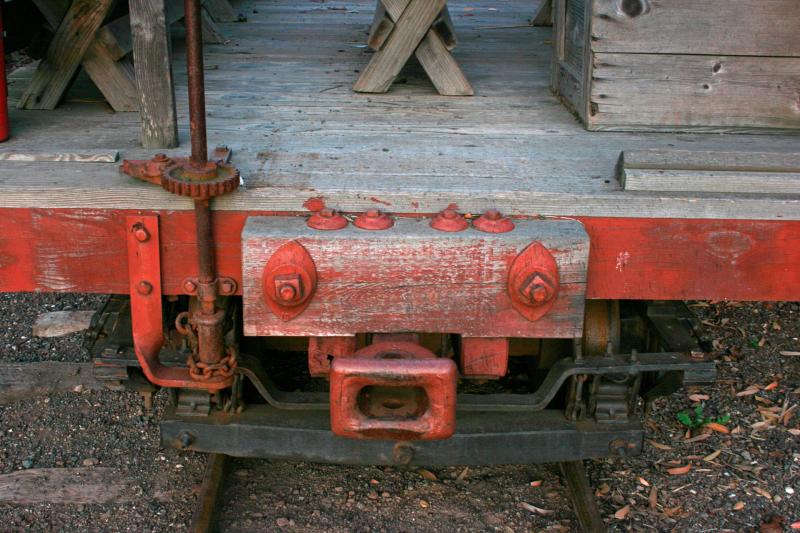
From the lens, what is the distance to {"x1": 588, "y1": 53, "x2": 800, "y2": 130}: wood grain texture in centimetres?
304

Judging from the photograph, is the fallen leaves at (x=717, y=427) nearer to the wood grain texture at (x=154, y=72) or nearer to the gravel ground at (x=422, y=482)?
the gravel ground at (x=422, y=482)

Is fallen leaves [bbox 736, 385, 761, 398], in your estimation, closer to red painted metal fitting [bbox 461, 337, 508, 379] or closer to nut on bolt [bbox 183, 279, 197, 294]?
red painted metal fitting [bbox 461, 337, 508, 379]

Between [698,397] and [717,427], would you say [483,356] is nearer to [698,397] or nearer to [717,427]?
[717,427]

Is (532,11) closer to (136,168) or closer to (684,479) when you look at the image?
(684,479)

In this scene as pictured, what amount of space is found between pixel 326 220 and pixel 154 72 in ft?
2.52

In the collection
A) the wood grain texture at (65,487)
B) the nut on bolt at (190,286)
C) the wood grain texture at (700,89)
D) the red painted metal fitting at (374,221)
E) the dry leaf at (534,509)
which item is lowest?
the wood grain texture at (65,487)

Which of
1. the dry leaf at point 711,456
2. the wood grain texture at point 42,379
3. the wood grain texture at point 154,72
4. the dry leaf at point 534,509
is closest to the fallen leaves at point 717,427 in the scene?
the dry leaf at point 711,456

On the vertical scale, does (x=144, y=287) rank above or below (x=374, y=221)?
below

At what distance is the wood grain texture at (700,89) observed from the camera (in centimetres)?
→ 304

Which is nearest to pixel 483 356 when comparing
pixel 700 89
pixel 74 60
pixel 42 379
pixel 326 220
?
pixel 326 220

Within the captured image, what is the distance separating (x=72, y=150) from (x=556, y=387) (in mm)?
1658

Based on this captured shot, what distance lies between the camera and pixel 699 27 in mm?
3020

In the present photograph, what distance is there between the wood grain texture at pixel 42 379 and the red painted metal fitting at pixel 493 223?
237 centimetres

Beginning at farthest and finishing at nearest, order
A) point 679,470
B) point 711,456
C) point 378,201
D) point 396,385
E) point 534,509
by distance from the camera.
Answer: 1. point 711,456
2. point 679,470
3. point 534,509
4. point 378,201
5. point 396,385
